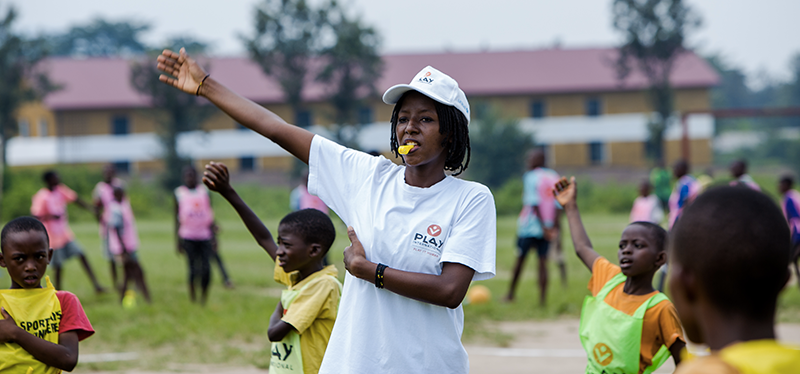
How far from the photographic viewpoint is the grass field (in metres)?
7.05

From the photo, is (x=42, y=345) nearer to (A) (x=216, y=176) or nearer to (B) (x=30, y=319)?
(B) (x=30, y=319)

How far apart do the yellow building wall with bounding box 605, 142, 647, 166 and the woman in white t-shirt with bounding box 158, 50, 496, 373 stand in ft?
126

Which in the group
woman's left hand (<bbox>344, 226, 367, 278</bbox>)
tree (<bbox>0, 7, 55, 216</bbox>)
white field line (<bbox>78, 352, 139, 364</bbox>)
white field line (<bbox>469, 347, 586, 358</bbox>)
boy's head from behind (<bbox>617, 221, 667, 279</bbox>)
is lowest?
white field line (<bbox>469, 347, 586, 358</bbox>)

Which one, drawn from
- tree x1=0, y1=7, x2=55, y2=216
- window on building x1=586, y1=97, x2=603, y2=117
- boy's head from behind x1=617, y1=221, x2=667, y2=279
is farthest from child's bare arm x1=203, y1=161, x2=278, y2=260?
window on building x1=586, y1=97, x2=603, y2=117

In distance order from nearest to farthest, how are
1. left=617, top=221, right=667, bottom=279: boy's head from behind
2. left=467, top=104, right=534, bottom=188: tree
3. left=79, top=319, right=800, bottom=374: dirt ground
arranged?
left=617, top=221, right=667, bottom=279: boy's head from behind < left=79, top=319, right=800, bottom=374: dirt ground < left=467, top=104, right=534, bottom=188: tree

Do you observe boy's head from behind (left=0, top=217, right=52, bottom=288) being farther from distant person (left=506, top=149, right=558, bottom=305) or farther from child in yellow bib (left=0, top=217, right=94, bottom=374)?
distant person (left=506, top=149, right=558, bottom=305)

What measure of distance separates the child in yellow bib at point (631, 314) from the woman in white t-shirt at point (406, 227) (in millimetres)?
1101

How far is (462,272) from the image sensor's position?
2.43m

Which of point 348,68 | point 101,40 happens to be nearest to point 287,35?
point 348,68

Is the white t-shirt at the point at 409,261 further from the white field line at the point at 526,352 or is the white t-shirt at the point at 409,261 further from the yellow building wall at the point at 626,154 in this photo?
the yellow building wall at the point at 626,154

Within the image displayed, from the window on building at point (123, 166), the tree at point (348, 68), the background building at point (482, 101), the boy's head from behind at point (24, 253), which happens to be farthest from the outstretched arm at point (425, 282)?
the window on building at point (123, 166)

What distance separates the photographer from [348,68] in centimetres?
3228

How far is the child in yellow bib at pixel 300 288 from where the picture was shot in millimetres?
3324

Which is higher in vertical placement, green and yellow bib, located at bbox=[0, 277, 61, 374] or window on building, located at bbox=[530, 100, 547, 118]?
window on building, located at bbox=[530, 100, 547, 118]
